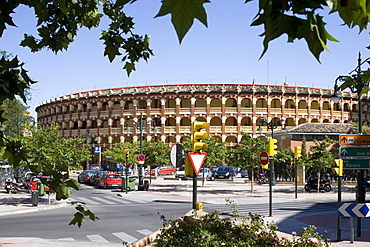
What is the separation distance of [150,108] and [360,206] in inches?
2140

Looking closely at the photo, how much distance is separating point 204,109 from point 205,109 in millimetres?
159

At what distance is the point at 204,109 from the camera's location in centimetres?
6325

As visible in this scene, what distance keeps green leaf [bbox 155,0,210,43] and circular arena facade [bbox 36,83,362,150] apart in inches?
2356

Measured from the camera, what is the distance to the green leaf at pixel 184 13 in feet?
5.20

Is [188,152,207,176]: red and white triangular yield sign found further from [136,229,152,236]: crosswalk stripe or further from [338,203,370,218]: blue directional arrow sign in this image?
[136,229,152,236]: crosswalk stripe

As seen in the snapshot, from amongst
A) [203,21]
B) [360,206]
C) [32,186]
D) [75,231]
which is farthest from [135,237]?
[32,186]

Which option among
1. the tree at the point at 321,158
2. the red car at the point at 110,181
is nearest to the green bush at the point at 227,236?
the tree at the point at 321,158

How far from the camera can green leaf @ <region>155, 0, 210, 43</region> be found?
158 centimetres

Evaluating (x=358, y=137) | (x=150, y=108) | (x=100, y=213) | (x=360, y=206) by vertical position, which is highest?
(x=150, y=108)

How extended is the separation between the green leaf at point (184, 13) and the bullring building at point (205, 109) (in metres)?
59.5

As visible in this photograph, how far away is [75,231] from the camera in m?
13.9

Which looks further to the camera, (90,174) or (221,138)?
(221,138)

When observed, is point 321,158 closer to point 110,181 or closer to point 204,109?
point 110,181

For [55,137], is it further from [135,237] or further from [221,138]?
[221,138]
